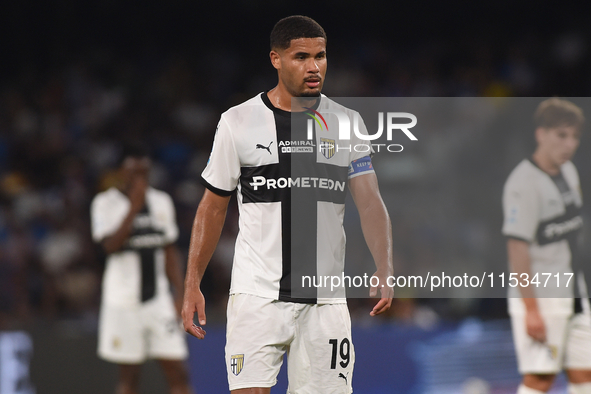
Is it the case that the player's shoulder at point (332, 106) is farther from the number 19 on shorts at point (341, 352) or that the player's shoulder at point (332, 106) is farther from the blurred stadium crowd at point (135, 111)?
the blurred stadium crowd at point (135, 111)

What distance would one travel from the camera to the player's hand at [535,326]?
4734 mm

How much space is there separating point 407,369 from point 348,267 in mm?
2920

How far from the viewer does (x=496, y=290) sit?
4527 millimetres

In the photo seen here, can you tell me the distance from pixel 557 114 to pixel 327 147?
1.86m

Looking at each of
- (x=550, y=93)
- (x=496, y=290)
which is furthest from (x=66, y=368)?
(x=550, y=93)

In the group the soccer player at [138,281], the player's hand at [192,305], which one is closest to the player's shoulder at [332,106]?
the player's hand at [192,305]

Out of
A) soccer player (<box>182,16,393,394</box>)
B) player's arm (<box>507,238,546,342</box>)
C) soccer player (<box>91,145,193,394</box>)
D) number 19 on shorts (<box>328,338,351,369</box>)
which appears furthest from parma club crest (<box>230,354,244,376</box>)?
soccer player (<box>91,145,193,394</box>)

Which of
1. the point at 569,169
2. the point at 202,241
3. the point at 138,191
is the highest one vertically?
the point at 138,191

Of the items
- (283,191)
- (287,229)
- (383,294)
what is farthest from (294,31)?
(383,294)

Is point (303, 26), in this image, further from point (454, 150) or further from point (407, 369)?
point (407, 369)

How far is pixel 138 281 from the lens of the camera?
6.58 meters

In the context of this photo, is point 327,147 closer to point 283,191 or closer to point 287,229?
point 283,191

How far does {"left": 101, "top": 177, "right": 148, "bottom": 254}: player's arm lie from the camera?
21.3 feet

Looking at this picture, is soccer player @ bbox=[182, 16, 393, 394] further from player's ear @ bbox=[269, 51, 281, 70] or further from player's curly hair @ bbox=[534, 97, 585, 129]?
player's curly hair @ bbox=[534, 97, 585, 129]
